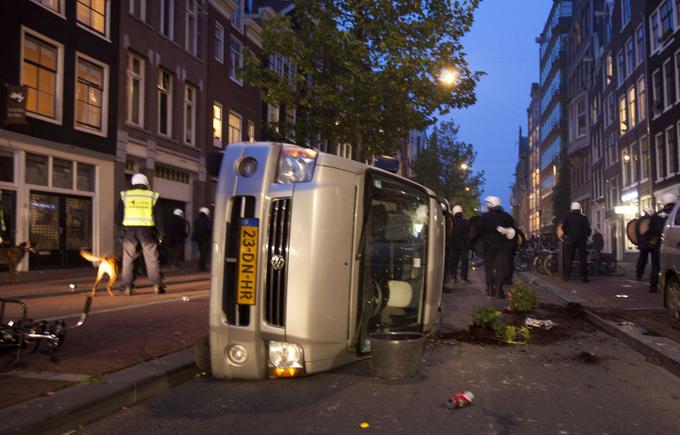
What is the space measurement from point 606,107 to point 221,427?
1498 inches

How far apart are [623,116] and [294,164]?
32.2m

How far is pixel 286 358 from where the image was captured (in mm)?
4453

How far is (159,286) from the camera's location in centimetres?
1042

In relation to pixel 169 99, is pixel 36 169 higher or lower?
lower

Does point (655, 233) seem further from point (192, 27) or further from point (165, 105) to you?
point (192, 27)

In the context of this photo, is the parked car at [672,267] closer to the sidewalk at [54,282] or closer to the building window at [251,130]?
the sidewalk at [54,282]

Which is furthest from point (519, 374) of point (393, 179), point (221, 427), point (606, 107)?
point (606, 107)

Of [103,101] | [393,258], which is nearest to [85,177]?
[103,101]

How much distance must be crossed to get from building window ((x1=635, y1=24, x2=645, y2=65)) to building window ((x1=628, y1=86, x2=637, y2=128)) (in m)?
1.61

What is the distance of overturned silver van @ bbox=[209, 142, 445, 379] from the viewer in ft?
14.2

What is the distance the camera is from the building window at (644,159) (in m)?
28.5

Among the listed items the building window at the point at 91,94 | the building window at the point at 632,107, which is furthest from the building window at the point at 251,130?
the building window at the point at 632,107

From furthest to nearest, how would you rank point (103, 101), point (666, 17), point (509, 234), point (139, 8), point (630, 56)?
point (630, 56) < point (666, 17) < point (139, 8) < point (103, 101) < point (509, 234)

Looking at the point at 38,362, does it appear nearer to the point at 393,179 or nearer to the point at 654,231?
the point at 393,179
